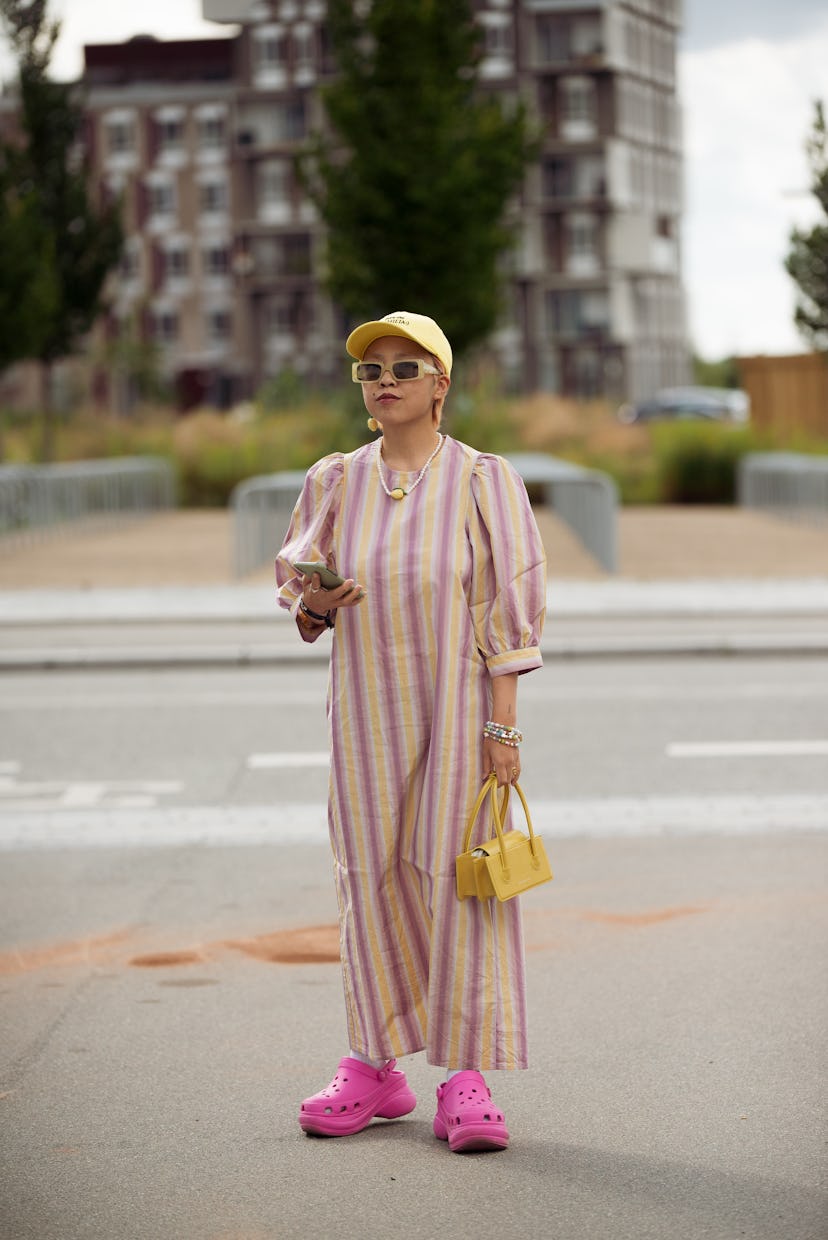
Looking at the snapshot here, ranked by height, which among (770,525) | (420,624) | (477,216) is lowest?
(770,525)

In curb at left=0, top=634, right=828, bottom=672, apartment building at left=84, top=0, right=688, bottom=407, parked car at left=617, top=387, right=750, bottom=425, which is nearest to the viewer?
curb at left=0, top=634, right=828, bottom=672

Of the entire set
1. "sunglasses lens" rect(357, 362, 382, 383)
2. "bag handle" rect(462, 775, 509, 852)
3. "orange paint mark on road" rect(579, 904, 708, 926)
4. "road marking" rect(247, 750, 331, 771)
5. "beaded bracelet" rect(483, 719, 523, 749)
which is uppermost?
"sunglasses lens" rect(357, 362, 382, 383)

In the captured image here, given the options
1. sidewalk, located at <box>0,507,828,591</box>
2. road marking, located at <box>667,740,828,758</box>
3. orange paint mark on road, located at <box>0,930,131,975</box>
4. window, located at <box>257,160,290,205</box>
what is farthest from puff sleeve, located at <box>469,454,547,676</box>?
window, located at <box>257,160,290,205</box>

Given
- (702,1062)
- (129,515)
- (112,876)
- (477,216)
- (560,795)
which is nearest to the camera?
(702,1062)

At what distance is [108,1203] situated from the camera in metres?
3.87

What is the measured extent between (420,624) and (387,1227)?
1134 millimetres

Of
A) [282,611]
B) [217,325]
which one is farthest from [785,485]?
[217,325]

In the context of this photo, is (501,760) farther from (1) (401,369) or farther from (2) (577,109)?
(2) (577,109)

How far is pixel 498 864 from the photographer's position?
4066 millimetres

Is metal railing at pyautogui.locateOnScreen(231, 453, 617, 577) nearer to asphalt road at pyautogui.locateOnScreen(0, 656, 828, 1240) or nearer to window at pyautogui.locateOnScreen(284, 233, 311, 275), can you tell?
asphalt road at pyautogui.locateOnScreen(0, 656, 828, 1240)

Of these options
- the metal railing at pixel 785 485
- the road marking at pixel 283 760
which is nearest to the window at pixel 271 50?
the metal railing at pixel 785 485

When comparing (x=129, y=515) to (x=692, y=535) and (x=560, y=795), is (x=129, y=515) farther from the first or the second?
(x=560, y=795)

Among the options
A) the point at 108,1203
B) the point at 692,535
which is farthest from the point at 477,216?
the point at 108,1203

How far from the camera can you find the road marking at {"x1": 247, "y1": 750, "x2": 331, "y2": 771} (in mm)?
9023
